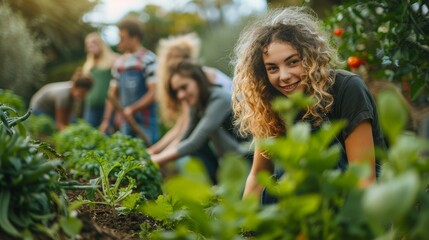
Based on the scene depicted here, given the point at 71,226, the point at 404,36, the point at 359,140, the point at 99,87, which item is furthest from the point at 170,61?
the point at 71,226

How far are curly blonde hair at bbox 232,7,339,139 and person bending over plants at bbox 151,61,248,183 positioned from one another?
2370 millimetres

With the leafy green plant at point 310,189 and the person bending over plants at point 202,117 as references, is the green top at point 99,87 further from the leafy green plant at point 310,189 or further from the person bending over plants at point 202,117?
the leafy green plant at point 310,189

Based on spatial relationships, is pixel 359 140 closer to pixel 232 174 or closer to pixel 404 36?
pixel 404 36

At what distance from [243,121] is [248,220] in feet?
6.29

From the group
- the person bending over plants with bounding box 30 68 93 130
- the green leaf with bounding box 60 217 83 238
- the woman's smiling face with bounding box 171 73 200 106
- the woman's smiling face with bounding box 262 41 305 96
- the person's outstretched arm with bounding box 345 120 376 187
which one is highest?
the green leaf with bounding box 60 217 83 238

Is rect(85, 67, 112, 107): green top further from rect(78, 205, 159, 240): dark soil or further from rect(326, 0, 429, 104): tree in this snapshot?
rect(78, 205, 159, 240): dark soil

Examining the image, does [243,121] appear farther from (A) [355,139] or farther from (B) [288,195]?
(B) [288,195]

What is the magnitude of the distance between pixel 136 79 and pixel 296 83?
5.23m

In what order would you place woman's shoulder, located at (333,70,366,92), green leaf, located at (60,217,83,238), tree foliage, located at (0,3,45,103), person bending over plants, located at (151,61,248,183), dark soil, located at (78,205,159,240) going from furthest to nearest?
tree foliage, located at (0,3,45,103) → person bending over plants, located at (151,61,248,183) → woman's shoulder, located at (333,70,366,92) → dark soil, located at (78,205,159,240) → green leaf, located at (60,217,83,238)

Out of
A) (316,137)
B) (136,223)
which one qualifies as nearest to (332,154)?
(316,137)

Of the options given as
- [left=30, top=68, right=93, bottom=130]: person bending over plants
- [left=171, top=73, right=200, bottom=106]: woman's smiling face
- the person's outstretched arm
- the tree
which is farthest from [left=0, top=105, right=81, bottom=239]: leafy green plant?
[left=30, top=68, right=93, bottom=130]: person bending over plants

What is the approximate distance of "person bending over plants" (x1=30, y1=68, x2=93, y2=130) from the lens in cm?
923

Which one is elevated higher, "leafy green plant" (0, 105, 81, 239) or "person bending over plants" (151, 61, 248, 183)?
"leafy green plant" (0, 105, 81, 239)

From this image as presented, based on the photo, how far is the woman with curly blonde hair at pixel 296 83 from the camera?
8.54ft
